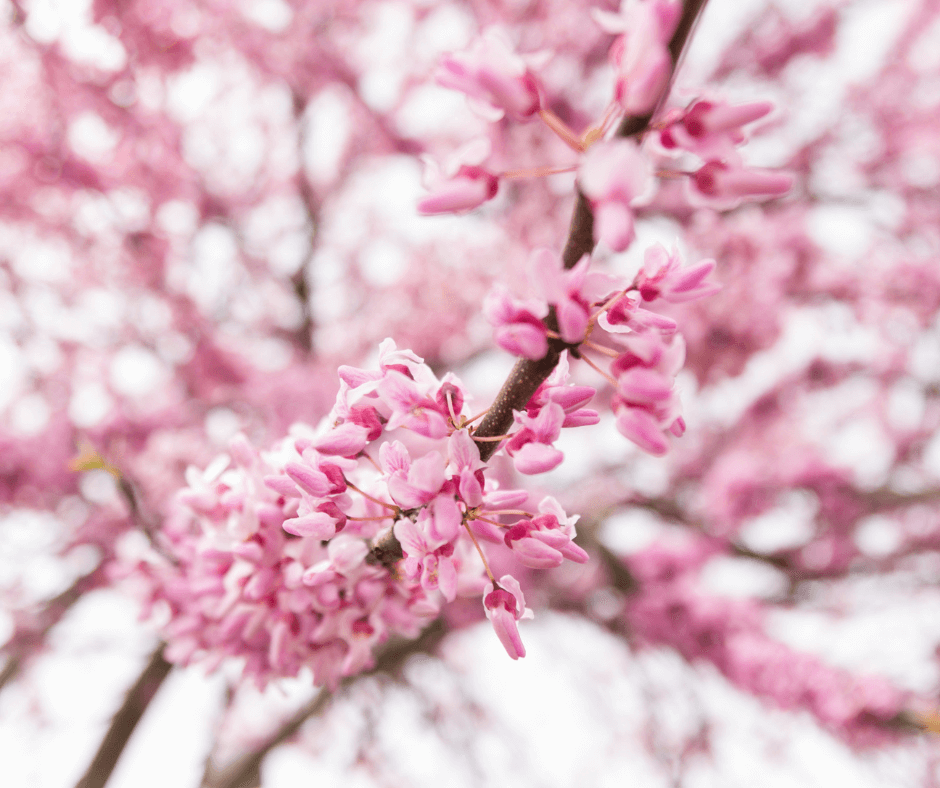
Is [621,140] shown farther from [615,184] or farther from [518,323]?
[518,323]

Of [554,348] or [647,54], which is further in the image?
[554,348]

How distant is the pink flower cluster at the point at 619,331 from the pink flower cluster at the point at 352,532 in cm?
2

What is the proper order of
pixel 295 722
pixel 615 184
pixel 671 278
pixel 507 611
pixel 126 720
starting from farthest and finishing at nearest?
pixel 295 722 → pixel 126 720 → pixel 507 611 → pixel 671 278 → pixel 615 184

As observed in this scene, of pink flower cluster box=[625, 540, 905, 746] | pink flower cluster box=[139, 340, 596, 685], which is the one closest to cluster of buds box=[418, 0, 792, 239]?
pink flower cluster box=[139, 340, 596, 685]

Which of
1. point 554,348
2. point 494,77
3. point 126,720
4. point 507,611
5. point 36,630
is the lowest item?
point 36,630

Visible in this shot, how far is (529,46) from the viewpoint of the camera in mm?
4664

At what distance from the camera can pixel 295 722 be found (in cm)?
323

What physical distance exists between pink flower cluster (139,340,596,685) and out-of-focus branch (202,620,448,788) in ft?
6.31

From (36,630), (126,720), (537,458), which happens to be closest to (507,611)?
(537,458)

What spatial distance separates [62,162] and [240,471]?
380 centimetres

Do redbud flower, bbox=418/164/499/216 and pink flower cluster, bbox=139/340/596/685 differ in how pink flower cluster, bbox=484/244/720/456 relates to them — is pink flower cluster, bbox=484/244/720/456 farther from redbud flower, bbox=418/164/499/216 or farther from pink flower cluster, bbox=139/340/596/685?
redbud flower, bbox=418/164/499/216

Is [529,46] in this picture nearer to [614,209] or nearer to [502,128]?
[502,128]

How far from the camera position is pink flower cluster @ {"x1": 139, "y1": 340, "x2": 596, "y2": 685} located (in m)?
0.78

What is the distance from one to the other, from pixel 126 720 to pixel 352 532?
250 centimetres
